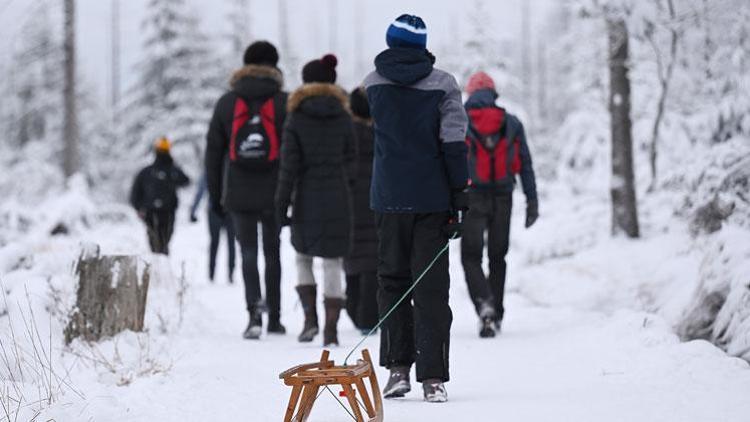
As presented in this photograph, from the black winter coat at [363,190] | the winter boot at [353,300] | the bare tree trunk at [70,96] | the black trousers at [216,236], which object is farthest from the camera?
the bare tree trunk at [70,96]

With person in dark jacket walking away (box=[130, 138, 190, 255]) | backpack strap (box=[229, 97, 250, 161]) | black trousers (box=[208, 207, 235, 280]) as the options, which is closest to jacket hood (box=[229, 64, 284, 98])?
backpack strap (box=[229, 97, 250, 161])

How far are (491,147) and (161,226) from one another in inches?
249

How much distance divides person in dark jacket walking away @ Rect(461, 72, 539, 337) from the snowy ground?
732mm

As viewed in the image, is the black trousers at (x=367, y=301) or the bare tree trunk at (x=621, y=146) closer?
the black trousers at (x=367, y=301)

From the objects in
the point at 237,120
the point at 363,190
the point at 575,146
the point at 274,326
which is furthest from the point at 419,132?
the point at 575,146

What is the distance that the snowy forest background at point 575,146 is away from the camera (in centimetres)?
755

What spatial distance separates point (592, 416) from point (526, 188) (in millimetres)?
3953

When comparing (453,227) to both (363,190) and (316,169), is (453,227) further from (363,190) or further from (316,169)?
(363,190)

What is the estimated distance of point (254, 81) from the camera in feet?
25.2

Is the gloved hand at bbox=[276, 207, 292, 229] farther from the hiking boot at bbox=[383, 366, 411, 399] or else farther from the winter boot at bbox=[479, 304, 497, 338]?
the hiking boot at bbox=[383, 366, 411, 399]

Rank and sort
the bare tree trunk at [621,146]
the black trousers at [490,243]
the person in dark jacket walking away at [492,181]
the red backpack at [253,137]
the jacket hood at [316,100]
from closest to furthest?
the jacket hood at [316,100]
the red backpack at [253,137]
the black trousers at [490,243]
the person in dark jacket walking away at [492,181]
the bare tree trunk at [621,146]

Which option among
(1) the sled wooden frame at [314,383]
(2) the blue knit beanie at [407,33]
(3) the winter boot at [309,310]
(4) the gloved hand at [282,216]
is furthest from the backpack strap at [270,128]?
(1) the sled wooden frame at [314,383]

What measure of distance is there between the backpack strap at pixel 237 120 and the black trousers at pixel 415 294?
2870 millimetres

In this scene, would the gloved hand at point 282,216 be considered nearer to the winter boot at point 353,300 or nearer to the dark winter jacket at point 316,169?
the dark winter jacket at point 316,169
